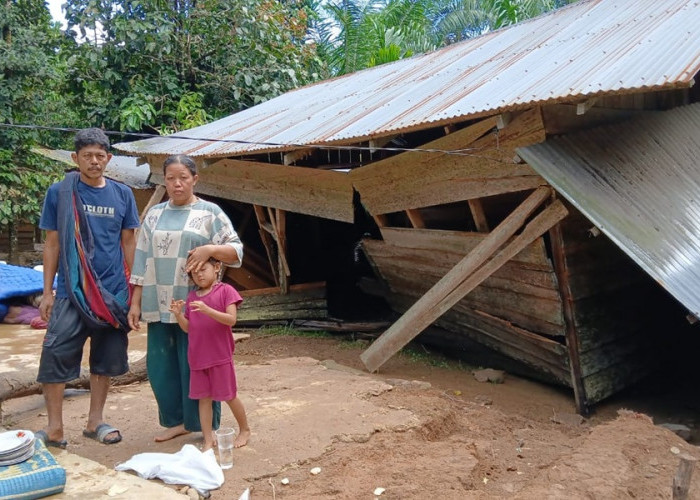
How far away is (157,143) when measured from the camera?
8984mm

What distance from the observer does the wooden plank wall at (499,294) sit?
5.29 m

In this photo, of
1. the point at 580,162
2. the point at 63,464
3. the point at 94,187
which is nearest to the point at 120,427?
the point at 63,464

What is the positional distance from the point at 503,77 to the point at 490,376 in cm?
284

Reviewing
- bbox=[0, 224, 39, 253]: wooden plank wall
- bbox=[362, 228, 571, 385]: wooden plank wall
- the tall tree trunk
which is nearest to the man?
bbox=[362, 228, 571, 385]: wooden plank wall

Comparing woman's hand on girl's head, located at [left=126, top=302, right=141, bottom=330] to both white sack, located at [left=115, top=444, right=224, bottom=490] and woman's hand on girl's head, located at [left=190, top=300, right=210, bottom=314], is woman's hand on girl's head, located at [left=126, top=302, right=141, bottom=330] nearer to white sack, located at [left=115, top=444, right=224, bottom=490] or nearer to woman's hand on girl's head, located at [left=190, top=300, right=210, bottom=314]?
woman's hand on girl's head, located at [left=190, top=300, right=210, bottom=314]

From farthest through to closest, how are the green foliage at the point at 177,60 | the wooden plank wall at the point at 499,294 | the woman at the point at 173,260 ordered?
the green foliage at the point at 177,60
the wooden plank wall at the point at 499,294
the woman at the point at 173,260

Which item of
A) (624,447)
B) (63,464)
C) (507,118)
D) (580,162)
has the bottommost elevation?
(624,447)

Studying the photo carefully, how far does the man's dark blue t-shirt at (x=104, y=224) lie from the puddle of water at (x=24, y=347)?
2.10m

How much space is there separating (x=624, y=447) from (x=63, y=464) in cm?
320

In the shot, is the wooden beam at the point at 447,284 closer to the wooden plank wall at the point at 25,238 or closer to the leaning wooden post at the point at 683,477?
the leaning wooden post at the point at 683,477

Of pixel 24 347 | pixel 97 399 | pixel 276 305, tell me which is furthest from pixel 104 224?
pixel 276 305

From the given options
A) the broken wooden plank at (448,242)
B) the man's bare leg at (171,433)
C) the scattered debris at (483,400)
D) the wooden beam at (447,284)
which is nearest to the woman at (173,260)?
the man's bare leg at (171,433)

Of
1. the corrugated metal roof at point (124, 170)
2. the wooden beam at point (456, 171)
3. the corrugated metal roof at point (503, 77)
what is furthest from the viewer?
the corrugated metal roof at point (124, 170)

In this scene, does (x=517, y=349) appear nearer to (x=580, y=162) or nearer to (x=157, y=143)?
(x=580, y=162)
